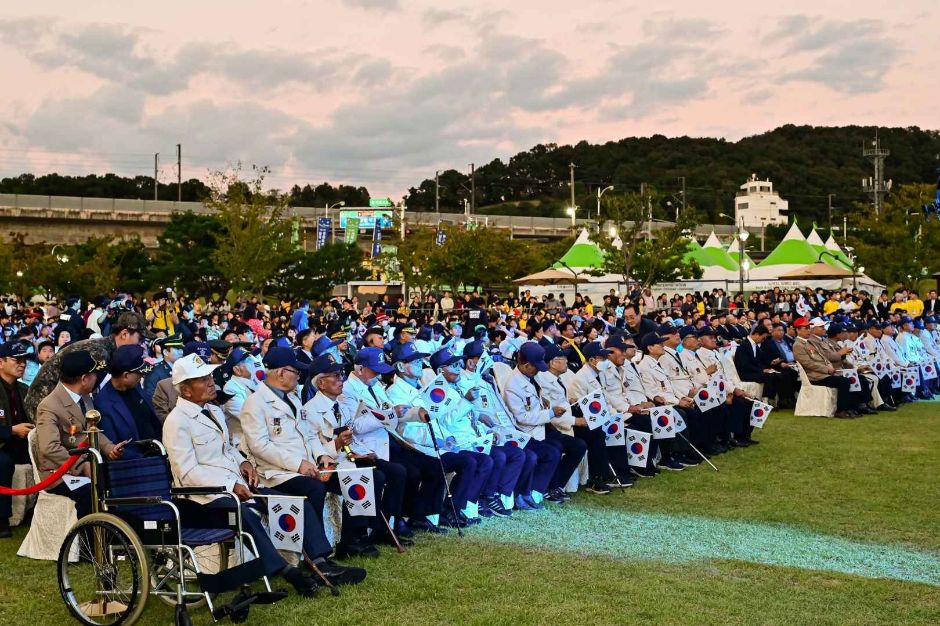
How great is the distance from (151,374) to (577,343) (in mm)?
9292

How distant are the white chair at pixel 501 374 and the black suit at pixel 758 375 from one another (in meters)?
6.63

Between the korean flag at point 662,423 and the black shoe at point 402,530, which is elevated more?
the korean flag at point 662,423

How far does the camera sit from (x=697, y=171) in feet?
402

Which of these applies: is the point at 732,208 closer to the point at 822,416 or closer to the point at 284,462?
the point at 822,416

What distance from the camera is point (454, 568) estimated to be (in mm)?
7527

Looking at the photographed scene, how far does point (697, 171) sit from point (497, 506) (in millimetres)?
117773

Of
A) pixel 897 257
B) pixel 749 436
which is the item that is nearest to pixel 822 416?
pixel 749 436

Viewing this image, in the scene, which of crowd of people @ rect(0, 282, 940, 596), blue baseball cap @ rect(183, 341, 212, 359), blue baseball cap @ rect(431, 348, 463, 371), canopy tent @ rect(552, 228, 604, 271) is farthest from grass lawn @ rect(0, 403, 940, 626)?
canopy tent @ rect(552, 228, 604, 271)

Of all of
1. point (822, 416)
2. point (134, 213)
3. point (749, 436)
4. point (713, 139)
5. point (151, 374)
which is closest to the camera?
point (151, 374)

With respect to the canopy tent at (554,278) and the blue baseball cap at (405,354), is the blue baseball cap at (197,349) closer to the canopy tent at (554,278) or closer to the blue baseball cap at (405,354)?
the blue baseball cap at (405,354)

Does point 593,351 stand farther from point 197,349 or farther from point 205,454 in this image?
point 205,454

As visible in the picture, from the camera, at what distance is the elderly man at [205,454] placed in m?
6.46

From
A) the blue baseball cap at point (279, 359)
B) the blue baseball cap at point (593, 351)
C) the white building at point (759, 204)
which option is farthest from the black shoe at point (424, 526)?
the white building at point (759, 204)

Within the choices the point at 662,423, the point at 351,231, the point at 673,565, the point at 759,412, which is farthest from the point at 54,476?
the point at 351,231
